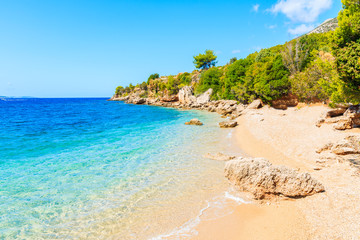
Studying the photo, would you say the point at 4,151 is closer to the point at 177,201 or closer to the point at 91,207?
the point at 91,207

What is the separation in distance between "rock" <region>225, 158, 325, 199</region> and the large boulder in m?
59.7

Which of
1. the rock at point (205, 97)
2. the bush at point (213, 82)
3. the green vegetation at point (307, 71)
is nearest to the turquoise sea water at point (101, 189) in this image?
the green vegetation at point (307, 71)

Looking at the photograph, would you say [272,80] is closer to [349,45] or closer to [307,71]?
[307,71]

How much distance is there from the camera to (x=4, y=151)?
54.4 feet

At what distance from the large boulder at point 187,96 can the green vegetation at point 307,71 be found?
4.48 meters

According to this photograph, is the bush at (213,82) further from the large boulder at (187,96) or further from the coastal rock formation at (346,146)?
the coastal rock formation at (346,146)

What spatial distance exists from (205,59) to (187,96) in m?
29.2

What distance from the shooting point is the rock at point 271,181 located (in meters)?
7.30

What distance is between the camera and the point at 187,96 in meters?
71.6

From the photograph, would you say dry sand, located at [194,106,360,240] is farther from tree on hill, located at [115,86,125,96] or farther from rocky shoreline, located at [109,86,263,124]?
tree on hill, located at [115,86,125,96]

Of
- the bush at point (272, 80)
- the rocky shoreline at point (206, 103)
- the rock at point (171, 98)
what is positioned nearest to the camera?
the bush at point (272, 80)

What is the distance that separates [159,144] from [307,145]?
12763mm

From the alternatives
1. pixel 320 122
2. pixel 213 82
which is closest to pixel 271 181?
pixel 320 122

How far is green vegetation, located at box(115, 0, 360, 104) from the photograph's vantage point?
10.9m
